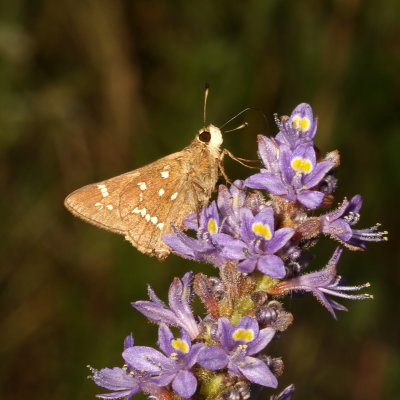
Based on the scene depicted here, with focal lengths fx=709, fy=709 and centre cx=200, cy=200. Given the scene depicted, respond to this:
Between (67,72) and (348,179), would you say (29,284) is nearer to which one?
(67,72)

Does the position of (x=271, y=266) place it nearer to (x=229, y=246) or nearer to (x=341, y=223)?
(x=229, y=246)

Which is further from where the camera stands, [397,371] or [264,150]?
[397,371]

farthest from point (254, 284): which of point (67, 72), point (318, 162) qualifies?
point (67, 72)

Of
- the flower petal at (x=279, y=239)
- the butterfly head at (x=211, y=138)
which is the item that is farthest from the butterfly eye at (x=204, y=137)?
the flower petal at (x=279, y=239)

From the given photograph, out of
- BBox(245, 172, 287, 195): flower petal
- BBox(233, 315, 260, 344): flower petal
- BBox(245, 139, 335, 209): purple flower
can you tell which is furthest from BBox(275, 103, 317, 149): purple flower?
BBox(233, 315, 260, 344): flower petal

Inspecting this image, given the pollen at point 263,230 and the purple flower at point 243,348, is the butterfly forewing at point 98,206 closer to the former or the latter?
the pollen at point 263,230

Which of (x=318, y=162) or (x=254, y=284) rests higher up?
(x=318, y=162)

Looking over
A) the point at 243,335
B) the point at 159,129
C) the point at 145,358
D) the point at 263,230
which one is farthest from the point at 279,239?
the point at 159,129

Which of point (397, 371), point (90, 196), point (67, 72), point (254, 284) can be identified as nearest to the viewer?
point (254, 284)
